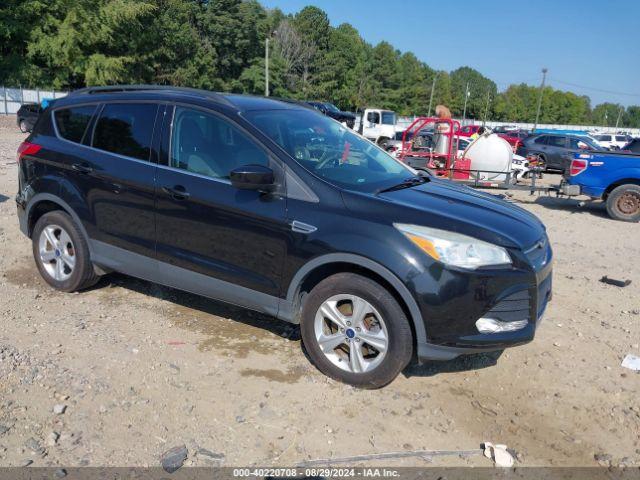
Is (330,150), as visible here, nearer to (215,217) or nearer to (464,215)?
(215,217)

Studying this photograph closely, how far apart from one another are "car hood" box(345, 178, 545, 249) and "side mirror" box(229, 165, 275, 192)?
57 cm

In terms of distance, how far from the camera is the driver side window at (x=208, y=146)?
4.11m

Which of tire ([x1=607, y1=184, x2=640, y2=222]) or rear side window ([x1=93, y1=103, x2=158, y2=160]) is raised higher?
rear side window ([x1=93, y1=103, x2=158, y2=160])

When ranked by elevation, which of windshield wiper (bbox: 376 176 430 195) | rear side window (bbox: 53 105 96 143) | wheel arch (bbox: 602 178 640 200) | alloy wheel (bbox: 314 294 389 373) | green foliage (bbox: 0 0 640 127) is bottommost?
alloy wheel (bbox: 314 294 389 373)

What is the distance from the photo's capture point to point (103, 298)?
5.23 m

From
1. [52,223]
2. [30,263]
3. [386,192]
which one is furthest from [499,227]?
[30,263]

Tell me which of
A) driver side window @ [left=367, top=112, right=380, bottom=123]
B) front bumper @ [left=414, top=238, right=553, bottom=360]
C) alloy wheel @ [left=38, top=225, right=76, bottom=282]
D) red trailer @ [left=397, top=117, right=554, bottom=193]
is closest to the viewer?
front bumper @ [left=414, top=238, right=553, bottom=360]

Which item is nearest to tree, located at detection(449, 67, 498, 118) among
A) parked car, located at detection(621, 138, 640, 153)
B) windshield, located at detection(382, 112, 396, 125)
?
windshield, located at detection(382, 112, 396, 125)

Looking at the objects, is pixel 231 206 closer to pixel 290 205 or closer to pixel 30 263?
pixel 290 205

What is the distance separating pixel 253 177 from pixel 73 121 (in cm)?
232

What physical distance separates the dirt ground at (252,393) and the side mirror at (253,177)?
131 cm

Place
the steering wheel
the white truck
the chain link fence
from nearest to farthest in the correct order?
the steering wheel < the white truck < the chain link fence

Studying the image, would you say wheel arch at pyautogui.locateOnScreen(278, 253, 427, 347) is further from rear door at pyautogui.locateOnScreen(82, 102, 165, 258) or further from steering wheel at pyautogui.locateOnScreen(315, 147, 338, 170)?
rear door at pyautogui.locateOnScreen(82, 102, 165, 258)

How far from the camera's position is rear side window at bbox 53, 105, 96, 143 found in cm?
500
